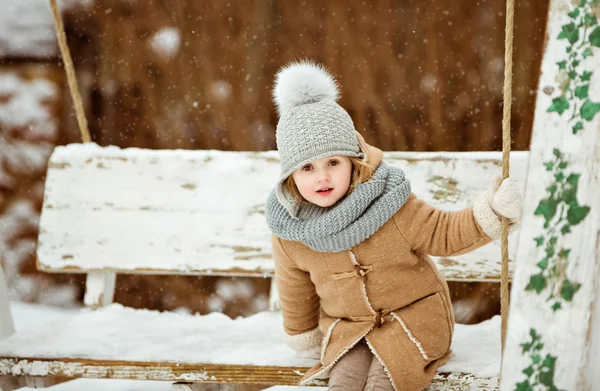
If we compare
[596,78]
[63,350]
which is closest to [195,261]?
[63,350]

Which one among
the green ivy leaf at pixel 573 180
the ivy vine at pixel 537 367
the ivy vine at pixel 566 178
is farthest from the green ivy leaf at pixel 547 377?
the green ivy leaf at pixel 573 180

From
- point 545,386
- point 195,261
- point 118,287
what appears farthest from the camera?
point 118,287

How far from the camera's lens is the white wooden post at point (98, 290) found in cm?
219

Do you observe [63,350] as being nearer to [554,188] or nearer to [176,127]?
[554,188]

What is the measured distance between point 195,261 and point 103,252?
1.02 ft

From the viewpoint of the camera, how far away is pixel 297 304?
1646mm

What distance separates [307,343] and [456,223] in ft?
1.64

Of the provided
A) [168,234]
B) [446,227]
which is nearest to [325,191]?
[446,227]

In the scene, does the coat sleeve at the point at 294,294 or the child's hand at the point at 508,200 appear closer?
the child's hand at the point at 508,200

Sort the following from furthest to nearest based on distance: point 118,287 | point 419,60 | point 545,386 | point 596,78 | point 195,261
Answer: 1. point 118,287
2. point 419,60
3. point 195,261
4. point 545,386
5. point 596,78

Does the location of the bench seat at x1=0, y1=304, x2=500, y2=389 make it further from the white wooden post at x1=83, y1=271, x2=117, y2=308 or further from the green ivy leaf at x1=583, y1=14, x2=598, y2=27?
the green ivy leaf at x1=583, y1=14, x2=598, y2=27

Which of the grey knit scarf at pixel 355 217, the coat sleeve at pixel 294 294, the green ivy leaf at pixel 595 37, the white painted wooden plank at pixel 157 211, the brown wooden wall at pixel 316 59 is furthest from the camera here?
the brown wooden wall at pixel 316 59

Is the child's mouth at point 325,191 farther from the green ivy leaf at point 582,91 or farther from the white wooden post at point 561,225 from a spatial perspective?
the green ivy leaf at point 582,91

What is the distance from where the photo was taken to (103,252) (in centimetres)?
219
